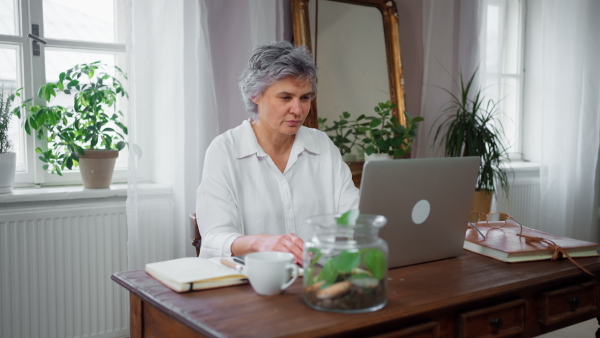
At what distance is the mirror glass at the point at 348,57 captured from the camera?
125 inches

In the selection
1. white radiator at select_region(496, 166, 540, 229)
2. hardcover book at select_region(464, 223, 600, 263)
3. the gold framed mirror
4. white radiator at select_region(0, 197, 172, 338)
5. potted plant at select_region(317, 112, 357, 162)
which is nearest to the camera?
hardcover book at select_region(464, 223, 600, 263)

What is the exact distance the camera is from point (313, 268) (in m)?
1.14

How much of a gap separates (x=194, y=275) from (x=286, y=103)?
836 millimetres

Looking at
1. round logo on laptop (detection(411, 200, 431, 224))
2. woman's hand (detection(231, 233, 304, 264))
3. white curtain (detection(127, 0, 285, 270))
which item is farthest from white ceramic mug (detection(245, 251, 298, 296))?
white curtain (detection(127, 0, 285, 270))

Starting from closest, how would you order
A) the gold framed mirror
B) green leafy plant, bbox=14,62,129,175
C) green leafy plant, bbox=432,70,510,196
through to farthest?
green leafy plant, bbox=14,62,129,175 → the gold framed mirror → green leafy plant, bbox=432,70,510,196

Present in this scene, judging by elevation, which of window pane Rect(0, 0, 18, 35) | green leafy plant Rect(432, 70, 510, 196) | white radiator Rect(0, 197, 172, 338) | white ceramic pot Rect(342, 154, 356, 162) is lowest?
white radiator Rect(0, 197, 172, 338)

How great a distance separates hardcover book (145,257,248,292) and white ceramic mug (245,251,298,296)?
0.29 feet

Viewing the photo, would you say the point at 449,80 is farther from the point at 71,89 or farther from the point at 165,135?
the point at 71,89

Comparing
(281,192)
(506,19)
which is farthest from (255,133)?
(506,19)

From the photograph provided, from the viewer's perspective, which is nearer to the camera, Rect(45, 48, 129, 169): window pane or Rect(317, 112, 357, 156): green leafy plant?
Rect(45, 48, 129, 169): window pane

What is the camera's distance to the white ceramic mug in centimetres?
122

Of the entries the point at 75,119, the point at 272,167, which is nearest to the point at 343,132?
the point at 272,167

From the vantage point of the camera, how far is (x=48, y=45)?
111 inches

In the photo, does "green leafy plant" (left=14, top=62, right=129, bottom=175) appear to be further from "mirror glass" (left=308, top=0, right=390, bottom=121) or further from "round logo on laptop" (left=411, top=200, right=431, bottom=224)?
"round logo on laptop" (left=411, top=200, right=431, bottom=224)
